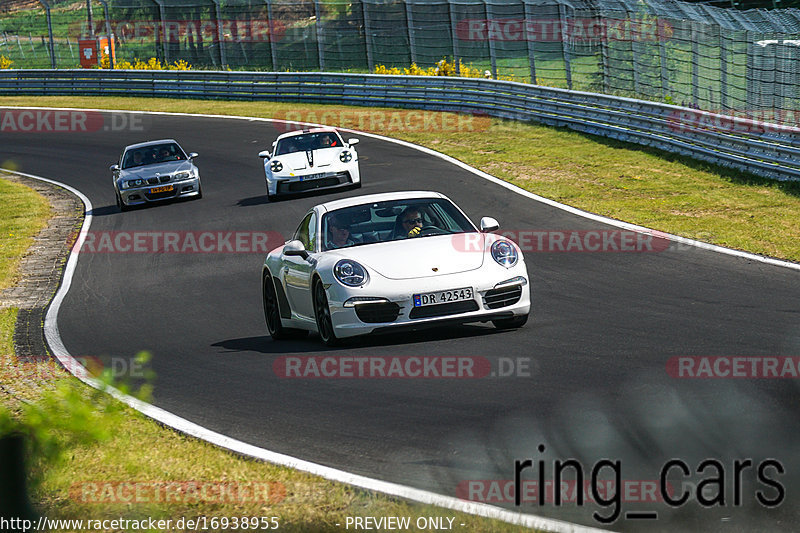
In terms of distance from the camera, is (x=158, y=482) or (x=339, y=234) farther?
(x=339, y=234)

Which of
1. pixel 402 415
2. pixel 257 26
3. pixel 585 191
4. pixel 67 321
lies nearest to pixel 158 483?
pixel 402 415

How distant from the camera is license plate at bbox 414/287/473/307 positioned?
9.68 meters

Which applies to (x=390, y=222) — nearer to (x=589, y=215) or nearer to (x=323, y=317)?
(x=323, y=317)

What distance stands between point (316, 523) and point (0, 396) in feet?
15.5

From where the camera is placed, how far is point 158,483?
604 cm

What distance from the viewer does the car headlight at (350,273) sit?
9836 millimetres

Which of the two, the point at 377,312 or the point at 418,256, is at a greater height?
the point at 418,256

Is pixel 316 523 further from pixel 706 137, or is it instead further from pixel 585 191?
pixel 706 137

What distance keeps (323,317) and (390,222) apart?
49.0 inches

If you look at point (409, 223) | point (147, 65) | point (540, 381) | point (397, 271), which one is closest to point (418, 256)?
point (397, 271)

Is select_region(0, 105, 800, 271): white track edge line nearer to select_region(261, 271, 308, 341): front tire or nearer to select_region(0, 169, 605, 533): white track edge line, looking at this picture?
select_region(261, 271, 308, 341): front tire

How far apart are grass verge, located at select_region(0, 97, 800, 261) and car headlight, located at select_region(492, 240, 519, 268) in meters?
5.00

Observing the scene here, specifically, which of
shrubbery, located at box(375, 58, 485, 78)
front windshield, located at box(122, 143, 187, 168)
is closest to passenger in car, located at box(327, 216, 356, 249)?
front windshield, located at box(122, 143, 187, 168)

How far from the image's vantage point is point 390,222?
1090 centimetres
